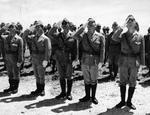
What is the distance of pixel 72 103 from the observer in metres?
9.03

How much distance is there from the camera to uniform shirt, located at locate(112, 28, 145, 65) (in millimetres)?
7938

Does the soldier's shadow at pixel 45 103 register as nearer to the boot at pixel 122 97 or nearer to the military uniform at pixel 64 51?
the military uniform at pixel 64 51

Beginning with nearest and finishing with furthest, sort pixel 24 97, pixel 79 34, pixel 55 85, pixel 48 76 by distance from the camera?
pixel 79 34 → pixel 24 97 → pixel 55 85 → pixel 48 76

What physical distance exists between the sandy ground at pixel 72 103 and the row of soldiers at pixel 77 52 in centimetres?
29

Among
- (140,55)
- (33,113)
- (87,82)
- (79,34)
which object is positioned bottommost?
(33,113)

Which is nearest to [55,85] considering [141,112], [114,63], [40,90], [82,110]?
[40,90]

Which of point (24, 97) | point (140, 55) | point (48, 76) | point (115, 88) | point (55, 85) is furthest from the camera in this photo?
point (48, 76)

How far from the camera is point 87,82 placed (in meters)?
8.83

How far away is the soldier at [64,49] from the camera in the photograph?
912cm

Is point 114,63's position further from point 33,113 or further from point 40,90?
point 33,113

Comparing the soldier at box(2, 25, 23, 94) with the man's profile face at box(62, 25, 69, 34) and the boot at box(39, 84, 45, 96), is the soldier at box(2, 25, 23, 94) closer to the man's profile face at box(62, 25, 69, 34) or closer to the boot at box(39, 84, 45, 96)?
the boot at box(39, 84, 45, 96)

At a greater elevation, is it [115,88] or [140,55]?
[140,55]

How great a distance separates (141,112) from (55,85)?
14.8ft

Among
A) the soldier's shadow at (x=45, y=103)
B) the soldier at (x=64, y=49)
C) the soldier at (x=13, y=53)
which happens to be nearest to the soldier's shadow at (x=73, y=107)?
the soldier's shadow at (x=45, y=103)
